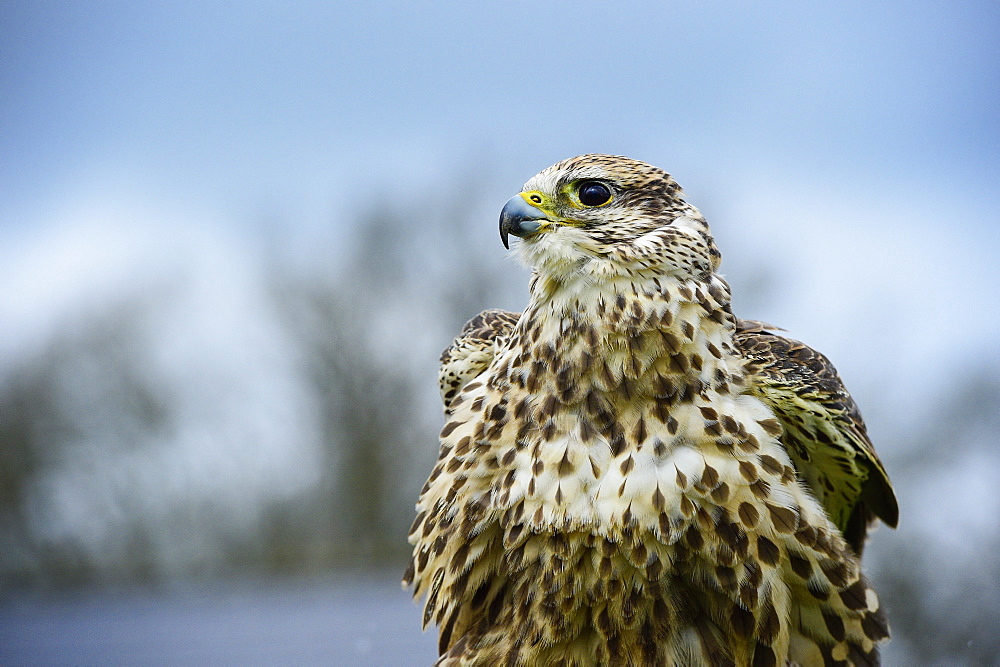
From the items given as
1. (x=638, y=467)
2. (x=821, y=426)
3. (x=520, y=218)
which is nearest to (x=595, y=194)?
(x=520, y=218)

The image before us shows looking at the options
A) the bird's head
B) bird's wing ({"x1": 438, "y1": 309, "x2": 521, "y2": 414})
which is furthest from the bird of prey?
bird's wing ({"x1": 438, "y1": 309, "x2": 521, "y2": 414})

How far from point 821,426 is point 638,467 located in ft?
2.39

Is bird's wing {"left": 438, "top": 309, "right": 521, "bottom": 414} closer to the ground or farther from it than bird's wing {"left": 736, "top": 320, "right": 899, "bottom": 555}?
farther from it

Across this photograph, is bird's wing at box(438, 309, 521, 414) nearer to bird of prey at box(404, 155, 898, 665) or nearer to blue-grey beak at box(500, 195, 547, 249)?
bird of prey at box(404, 155, 898, 665)

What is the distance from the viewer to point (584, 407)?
265 centimetres

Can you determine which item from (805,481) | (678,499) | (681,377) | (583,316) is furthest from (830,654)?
(583,316)

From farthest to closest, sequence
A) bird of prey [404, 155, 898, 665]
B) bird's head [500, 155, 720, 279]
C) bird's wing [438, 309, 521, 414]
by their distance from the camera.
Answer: bird's wing [438, 309, 521, 414] → bird's head [500, 155, 720, 279] → bird of prey [404, 155, 898, 665]

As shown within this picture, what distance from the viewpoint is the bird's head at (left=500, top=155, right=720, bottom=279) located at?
2703 millimetres

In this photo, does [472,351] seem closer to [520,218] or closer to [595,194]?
[520,218]

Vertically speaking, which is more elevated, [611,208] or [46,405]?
[611,208]

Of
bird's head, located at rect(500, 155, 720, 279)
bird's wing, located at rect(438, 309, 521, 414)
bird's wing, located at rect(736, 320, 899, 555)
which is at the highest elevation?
bird's head, located at rect(500, 155, 720, 279)

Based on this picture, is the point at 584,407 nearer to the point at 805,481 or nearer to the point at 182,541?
the point at 805,481

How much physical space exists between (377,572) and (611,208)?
1282cm

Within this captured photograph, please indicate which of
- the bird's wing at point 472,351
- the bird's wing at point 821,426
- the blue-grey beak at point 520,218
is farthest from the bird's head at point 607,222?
the bird's wing at point 472,351
